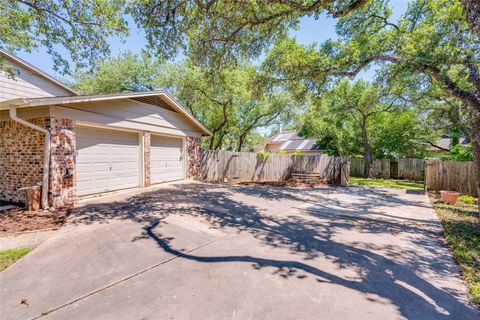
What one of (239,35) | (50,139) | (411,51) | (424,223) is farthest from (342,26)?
(50,139)

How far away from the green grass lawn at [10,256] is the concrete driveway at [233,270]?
118mm

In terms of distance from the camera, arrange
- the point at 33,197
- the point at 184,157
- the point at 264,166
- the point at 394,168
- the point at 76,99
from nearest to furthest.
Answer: the point at 33,197 → the point at 76,99 → the point at 184,157 → the point at 264,166 → the point at 394,168

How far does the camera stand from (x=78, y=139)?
263 inches

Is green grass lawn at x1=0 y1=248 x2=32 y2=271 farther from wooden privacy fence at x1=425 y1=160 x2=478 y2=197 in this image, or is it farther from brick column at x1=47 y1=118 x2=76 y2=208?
wooden privacy fence at x1=425 y1=160 x2=478 y2=197

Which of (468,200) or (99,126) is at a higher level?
(99,126)

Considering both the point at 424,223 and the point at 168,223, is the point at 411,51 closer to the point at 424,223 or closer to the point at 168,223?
the point at 424,223

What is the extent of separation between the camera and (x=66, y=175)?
613 cm

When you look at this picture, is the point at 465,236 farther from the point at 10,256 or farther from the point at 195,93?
the point at 195,93

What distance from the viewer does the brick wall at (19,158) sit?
19.9ft

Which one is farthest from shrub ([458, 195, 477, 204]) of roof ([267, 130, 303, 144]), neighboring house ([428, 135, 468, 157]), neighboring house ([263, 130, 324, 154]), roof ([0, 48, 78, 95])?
roof ([267, 130, 303, 144])

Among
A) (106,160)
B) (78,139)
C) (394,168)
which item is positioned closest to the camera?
(78,139)

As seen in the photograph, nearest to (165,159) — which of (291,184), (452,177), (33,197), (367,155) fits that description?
(33,197)

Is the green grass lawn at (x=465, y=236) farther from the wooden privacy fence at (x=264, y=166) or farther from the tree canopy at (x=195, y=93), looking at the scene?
the tree canopy at (x=195, y=93)

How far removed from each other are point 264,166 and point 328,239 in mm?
9176
